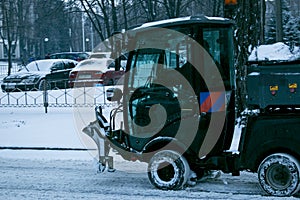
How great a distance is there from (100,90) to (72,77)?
165 inches

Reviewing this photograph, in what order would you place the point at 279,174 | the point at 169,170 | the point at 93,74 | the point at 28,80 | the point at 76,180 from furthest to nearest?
the point at 28,80
the point at 93,74
the point at 76,180
the point at 169,170
the point at 279,174

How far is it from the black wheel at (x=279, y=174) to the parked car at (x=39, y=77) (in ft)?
46.7

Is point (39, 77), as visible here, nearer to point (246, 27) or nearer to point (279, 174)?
point (246, 27)

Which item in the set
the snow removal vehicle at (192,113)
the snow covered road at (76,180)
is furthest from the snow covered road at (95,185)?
the snow removal vehicle at (192,113)

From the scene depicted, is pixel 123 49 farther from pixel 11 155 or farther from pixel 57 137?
pixel 57 137

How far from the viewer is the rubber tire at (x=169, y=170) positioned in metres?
7.39

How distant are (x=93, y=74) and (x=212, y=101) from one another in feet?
50.1

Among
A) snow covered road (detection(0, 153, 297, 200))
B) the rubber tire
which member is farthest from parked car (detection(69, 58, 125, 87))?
the rubber tire

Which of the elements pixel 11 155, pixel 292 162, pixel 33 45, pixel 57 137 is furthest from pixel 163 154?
pixel 33 45

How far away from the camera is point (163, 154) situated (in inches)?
294

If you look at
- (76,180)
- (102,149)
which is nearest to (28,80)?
(76,180)

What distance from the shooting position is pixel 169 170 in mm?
7512

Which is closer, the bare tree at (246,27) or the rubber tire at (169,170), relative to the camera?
the rubber tire at (169,170)

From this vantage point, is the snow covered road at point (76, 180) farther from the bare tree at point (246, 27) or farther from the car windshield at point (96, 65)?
the car windshield at point (96, 65)
